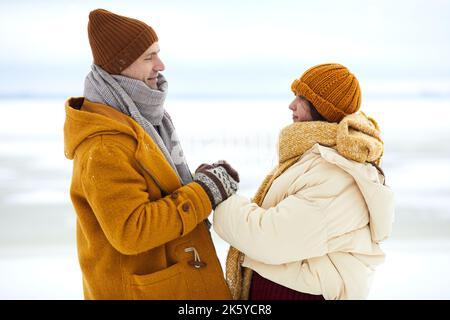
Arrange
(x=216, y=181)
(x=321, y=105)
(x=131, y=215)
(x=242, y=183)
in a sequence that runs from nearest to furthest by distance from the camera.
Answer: (x=131, y=215), (x=216, y=181), (x=321, y=105), (x=242, y=183)

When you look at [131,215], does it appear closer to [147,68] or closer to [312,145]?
[147,68]

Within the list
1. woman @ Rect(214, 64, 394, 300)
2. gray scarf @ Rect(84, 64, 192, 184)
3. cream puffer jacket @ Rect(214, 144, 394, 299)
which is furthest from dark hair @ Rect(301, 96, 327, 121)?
gray scarf @ Rect(84, 64, 192, 184)

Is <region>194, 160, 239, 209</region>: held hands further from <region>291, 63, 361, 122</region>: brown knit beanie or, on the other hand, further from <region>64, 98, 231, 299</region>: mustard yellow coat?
<region>291, 63, 361, 122</region>: brown knit beanie

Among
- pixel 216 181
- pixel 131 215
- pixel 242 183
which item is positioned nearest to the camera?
pixel 131 215

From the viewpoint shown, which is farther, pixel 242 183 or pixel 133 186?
pixel 242 183

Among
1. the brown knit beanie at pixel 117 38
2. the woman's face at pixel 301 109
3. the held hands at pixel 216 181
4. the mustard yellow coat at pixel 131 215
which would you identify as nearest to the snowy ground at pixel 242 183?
the woman's face at pixel 301 109

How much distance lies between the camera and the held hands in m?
1.58

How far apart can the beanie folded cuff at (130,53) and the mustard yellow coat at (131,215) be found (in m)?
0.12

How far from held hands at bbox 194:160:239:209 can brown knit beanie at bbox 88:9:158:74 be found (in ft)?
1.22

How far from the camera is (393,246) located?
11.2 feet

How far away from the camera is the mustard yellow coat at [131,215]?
148cm

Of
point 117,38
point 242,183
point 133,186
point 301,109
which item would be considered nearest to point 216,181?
point 133,186

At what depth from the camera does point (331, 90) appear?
169 cm

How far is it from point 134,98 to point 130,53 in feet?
0.41
